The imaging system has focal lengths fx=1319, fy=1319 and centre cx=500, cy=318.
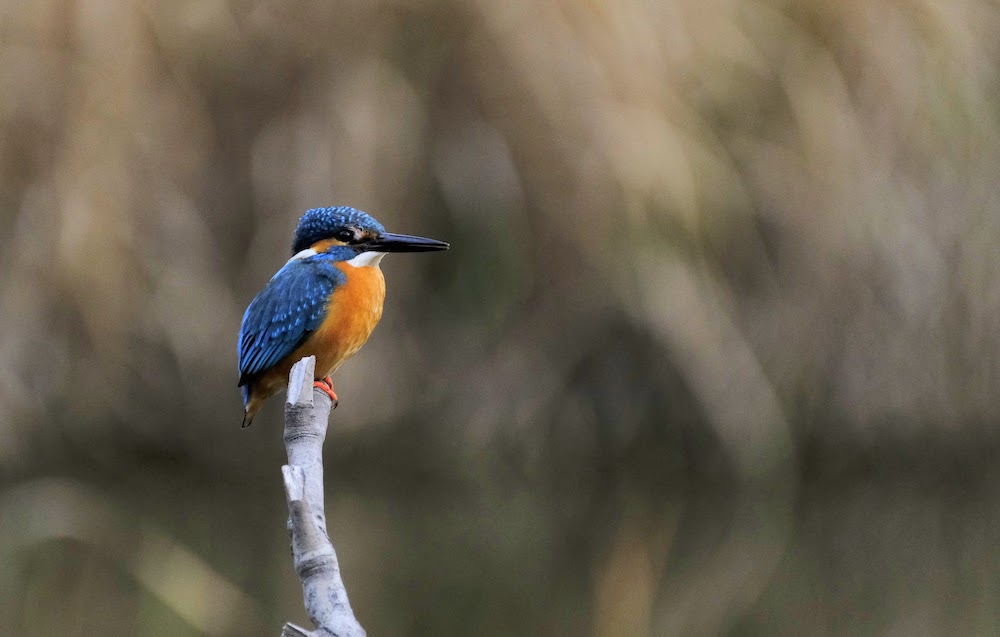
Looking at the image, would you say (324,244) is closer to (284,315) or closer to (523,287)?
(284,315)

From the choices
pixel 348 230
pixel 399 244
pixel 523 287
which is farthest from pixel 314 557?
pixel 523 287

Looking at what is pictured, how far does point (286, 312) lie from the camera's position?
8.09ft

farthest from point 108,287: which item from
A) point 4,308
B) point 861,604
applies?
point 861,604

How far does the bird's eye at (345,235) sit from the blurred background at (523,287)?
9.55 feet

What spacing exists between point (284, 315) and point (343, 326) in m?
0.11

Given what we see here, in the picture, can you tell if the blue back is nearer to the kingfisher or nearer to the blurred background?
the kingfisher

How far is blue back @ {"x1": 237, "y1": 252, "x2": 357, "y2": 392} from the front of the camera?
7.91 ft

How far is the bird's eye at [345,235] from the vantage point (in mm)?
2484

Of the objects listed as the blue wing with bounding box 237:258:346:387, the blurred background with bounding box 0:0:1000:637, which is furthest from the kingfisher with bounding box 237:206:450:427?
the blurred background with bounding box 0:0:1000:637

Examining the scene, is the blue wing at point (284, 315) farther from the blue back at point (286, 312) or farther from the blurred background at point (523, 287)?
the blurred background at point (523, 287)

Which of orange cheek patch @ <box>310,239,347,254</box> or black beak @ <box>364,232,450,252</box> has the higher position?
orange cheek patch @ <box>310,239,347,254</box>

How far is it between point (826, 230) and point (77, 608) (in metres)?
3.40

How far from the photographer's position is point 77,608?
4918mm

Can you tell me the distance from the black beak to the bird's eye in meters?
0.04
